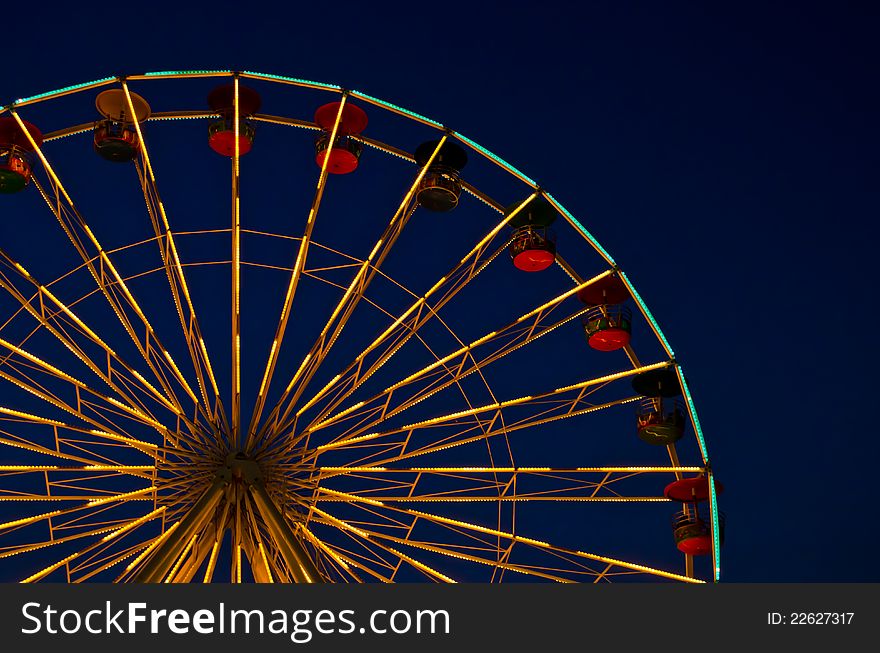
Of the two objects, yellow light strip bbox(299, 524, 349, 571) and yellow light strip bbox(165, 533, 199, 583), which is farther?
yellow light strip bbox(299, 524, 349, 571)

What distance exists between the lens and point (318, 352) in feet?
51.6

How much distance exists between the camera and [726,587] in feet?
20.1

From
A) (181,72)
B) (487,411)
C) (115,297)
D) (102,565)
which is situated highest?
(181,72)

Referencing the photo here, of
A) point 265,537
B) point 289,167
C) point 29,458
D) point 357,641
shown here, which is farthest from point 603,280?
point 29,458

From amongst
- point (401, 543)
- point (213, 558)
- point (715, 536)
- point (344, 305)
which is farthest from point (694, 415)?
point (213, 558)

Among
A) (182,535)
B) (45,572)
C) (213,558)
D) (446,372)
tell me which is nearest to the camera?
(182,535)

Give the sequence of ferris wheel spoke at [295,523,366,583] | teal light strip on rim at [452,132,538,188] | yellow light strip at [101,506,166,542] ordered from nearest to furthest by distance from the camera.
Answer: yellow light strip at [101,506,166,542] → ferris wheel spoke at [295,523,366,583] → teal light strip on rim at [452,132,538,188]

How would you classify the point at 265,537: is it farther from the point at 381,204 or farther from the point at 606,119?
the point at 606,119

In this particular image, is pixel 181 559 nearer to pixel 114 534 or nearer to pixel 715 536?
pixel 114 534

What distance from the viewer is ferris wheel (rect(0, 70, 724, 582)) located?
1539 cm

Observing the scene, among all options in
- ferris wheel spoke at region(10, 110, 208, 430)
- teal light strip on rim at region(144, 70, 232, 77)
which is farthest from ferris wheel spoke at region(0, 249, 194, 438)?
teal light strip on rim at region(144, 70, 232, 77)

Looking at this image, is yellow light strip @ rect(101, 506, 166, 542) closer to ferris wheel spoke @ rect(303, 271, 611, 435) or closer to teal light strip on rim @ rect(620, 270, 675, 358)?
ferris wheel spoke @ rect(303, 271, 611, 435)

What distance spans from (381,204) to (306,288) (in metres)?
3.48

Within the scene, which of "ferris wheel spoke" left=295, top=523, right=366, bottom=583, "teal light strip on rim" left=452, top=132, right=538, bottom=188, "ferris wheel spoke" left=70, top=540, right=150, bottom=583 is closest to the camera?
"ferris wheel spoke" left=295, top=523, right=366, bottom=583
